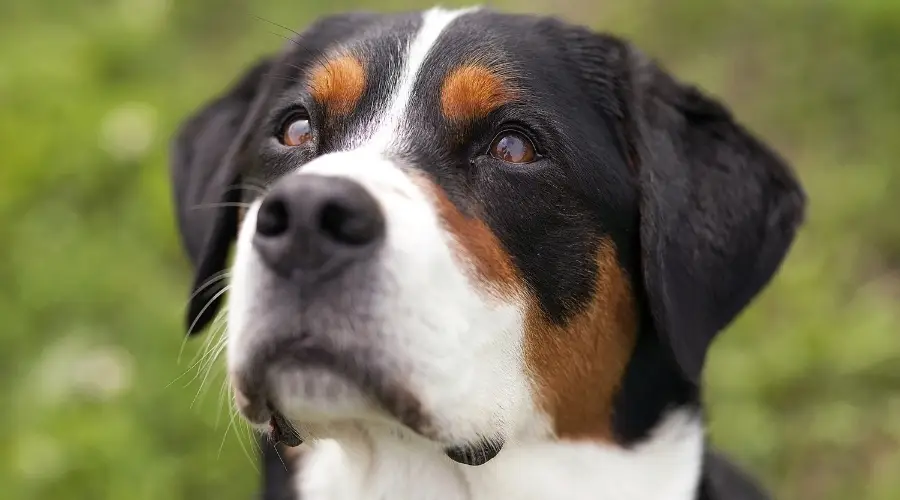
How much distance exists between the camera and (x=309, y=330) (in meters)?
2.32

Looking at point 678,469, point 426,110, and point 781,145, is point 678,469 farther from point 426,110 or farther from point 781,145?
point 781,145

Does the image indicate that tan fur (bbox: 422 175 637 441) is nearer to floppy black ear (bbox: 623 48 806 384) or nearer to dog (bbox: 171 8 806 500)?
dog (bbox: 171 8 806 500)

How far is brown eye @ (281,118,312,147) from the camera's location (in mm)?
3070

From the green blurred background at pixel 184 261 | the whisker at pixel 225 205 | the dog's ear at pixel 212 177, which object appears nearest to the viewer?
the whisker at pixel 225 205

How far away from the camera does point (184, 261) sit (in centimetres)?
580

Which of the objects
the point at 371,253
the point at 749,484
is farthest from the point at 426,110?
the point at 749,484

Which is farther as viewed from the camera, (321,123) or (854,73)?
(854,73)

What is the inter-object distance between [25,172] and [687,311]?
14.5 ft

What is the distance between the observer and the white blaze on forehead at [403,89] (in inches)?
109

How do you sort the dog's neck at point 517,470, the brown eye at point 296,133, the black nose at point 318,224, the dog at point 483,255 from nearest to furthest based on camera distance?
the black nose at point 318,224 < the dog at point 483,255 < the dog's neck at point 517,470 < the brown eye at point 296,133

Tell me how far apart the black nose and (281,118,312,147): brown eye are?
0.80 meters

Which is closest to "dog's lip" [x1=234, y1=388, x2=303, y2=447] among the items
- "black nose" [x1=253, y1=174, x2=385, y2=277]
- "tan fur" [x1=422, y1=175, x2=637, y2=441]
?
"black nose" [x1=253, y1=174, x2=385, y2=277]

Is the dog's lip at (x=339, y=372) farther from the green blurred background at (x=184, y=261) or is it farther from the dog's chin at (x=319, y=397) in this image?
the green blurred background at (x=184, y=261)

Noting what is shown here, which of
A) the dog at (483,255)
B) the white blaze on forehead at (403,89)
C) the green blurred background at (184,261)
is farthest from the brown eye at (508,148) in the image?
the green blurred background at (184,261)
